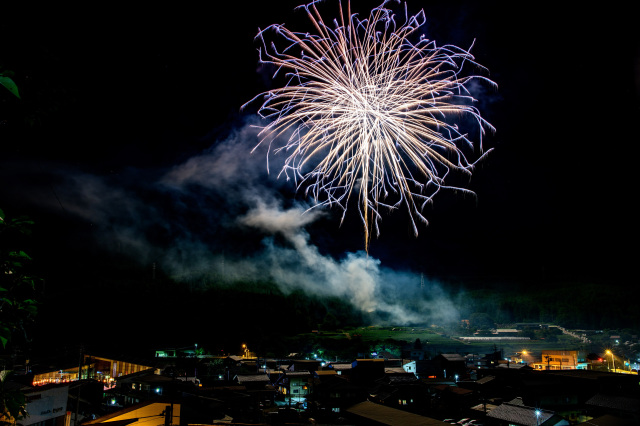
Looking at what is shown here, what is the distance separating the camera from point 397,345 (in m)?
41.4

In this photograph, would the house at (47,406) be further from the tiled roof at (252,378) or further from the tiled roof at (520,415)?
the tiled roof at (520,415)

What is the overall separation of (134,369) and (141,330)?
471 inches

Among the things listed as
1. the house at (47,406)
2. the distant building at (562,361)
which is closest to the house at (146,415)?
the house at (47,406)

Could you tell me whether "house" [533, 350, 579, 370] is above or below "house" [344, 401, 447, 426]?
below

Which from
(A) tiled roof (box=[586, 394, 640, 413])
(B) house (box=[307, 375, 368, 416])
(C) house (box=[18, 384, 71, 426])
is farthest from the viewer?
(B) house (box=[307, 375, 368, 416])

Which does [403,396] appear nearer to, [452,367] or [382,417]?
[382,417]

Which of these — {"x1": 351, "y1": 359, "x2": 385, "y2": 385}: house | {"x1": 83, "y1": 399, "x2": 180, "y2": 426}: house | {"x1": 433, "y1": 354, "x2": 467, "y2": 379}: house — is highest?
{"x1": 83, "y1": 399, "x2": 180, "y2": 426}: house

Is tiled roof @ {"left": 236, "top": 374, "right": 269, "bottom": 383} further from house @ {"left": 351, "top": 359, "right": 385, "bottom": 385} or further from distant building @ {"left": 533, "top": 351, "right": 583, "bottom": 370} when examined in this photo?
distant building @ {"left": 533, "top": 351, "right": 583, "bottom": 370}

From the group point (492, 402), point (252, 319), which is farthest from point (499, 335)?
point (492, 402)

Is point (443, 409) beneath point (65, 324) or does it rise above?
beneath

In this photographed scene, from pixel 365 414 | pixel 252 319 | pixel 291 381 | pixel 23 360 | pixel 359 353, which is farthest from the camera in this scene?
pixel 252 319

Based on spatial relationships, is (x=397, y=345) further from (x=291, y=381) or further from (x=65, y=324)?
(x=65, y=324)

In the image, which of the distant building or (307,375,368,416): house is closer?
(307,375,368,416): house

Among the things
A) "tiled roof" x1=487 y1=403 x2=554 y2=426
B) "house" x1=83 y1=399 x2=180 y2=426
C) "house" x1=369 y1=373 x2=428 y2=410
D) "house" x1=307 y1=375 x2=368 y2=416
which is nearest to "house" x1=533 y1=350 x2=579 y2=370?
"house" x1=369 y1=373 x2=428 y2=410
